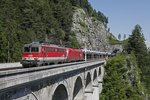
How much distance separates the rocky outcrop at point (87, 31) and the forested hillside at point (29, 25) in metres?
6.11

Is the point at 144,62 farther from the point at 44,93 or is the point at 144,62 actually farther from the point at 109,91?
the point at 44,93

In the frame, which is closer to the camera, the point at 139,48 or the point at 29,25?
the point at 29,25

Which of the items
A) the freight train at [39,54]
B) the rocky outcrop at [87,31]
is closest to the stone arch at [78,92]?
the freight train at [39,54]

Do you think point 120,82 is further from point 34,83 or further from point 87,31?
point 87,31

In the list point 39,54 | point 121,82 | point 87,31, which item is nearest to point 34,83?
point 39,54

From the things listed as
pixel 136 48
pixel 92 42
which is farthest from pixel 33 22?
pixel 92 42

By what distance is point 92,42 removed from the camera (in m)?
136

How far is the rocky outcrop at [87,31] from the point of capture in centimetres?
11788

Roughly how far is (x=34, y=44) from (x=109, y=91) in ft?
118

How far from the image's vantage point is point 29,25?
3243 inches

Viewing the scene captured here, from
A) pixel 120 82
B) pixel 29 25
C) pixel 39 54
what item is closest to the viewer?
pixel 39 54

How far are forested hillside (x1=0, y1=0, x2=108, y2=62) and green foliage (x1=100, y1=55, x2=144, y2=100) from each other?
607 inches

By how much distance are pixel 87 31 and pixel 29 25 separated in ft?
162

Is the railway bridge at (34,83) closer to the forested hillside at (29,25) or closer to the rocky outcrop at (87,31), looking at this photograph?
the forested hillside at (29,25)
